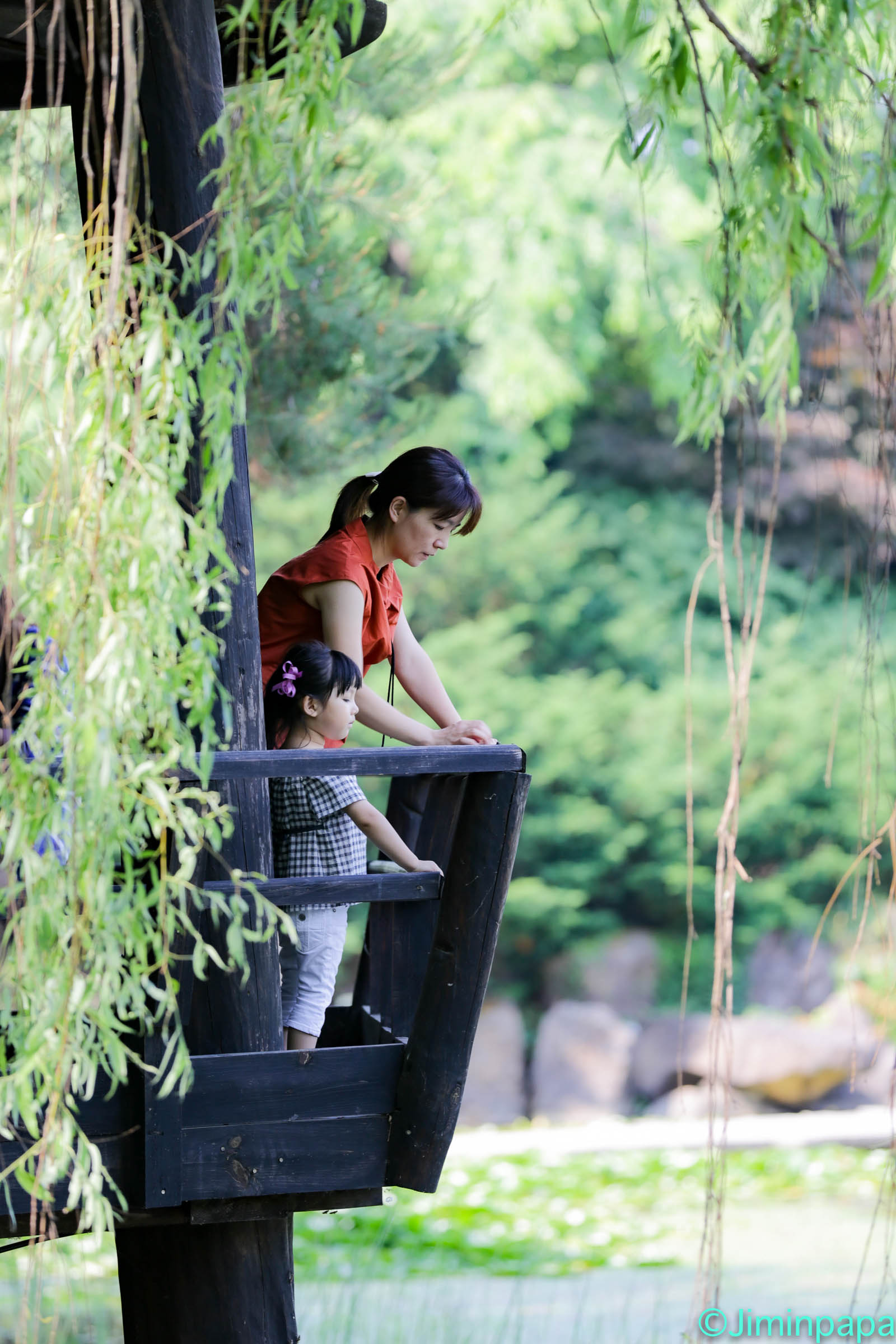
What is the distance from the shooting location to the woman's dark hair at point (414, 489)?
8.27ft

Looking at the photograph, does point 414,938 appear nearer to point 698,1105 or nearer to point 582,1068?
point 698,1105

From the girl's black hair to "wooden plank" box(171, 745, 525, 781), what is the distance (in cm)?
42

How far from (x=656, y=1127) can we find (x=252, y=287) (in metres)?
7.18

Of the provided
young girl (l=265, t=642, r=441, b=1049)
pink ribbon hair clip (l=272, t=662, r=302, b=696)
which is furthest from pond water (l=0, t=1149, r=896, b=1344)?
pink ribbon hair clip (l=272, t=662, r=302, b=696)

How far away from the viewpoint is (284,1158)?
6.87 ft

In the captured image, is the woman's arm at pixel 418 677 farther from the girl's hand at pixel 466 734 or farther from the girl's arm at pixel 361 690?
the girl's hand at pixel 466 734

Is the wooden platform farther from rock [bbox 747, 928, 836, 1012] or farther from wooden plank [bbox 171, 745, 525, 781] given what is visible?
rock [bbox 747, 928, 836, 1012]

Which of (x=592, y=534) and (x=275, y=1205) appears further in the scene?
(x=592, y=534)

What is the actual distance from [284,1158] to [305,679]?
79cm

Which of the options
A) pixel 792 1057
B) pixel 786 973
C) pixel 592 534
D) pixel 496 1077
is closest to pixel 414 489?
pixel 792 1057

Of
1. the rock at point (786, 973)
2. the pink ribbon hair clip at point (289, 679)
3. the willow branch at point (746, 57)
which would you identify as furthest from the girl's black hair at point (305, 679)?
the rock at point (786, 973)

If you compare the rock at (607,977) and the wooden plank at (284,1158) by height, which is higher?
the wooden plank at (284,1158)

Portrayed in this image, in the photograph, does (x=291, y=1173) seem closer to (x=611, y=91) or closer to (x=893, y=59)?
(x=893, y=59)

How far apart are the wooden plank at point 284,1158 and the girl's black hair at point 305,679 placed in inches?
26.2
